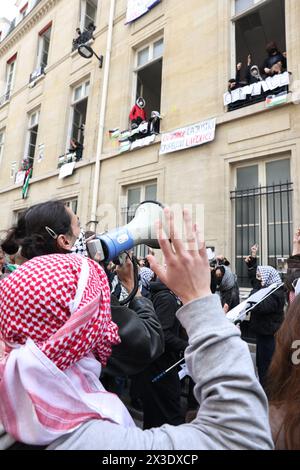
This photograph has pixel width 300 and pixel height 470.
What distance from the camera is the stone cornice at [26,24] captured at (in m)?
14.3

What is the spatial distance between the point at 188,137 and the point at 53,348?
7.41 meters

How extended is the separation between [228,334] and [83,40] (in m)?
13.4

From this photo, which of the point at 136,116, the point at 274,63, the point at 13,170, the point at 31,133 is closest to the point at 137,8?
the point at 136,116

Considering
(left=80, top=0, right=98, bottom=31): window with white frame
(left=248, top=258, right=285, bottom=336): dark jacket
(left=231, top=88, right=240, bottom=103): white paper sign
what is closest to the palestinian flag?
(left=80, top=0, right=98, bottom=31): window with white frame

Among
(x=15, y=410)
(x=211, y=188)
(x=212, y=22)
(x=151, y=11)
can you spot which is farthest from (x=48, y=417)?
(x=151, y=11)

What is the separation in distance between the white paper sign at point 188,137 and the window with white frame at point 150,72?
122 inches

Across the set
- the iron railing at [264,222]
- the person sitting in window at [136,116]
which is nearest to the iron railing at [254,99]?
the iron railing at [264,222]

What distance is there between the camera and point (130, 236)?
4.59 feet

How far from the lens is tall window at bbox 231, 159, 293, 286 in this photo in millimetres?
6359

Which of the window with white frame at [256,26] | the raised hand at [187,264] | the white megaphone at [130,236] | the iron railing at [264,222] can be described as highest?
the window with white frame at [256,26]

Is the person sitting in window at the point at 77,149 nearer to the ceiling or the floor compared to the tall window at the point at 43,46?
nearer to the floor

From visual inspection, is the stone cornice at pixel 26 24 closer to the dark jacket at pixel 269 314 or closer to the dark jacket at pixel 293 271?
the dark jacket at pixel 269 314

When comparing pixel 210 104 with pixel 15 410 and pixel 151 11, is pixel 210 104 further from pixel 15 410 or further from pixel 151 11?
pixel 15 410

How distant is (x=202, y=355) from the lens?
760 mm
